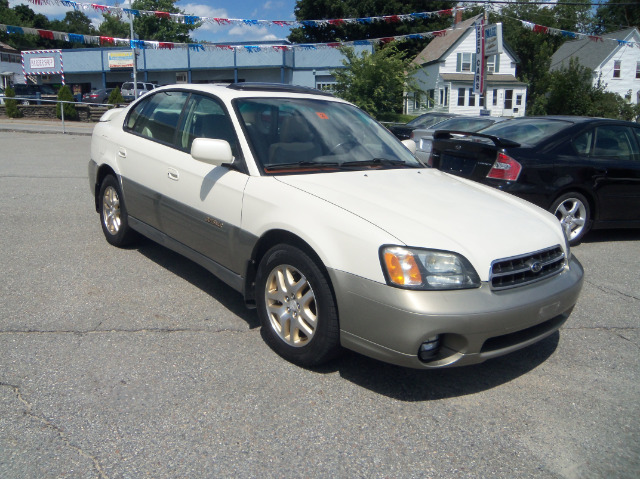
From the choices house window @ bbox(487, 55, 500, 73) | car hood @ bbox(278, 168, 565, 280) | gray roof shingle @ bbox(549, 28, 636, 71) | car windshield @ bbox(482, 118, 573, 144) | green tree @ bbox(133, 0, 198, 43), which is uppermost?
green tree @ bbox(133, 0, 198, 43)

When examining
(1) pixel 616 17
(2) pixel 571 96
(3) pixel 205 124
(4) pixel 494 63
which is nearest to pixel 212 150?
(3) pixel 205 124

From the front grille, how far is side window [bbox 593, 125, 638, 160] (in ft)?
13.1

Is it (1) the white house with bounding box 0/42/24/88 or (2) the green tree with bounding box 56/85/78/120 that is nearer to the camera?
(2) the green tree with bounding box 56/85/78/120

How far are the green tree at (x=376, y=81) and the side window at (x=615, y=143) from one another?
48.3 ft

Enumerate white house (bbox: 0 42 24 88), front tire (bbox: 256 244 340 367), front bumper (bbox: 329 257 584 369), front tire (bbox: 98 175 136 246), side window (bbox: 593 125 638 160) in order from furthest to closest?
white house (bbox: 0 42 24 88)
side window (bbox: 593 125 638 160)
front tire (bbox: 98 175 136 246)
front tire (bbox: 256 244 340 367)
front bumper (bbox: 329 257 584 369)

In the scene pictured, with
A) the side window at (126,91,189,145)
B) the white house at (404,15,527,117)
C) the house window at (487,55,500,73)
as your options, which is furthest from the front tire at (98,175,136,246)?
the house window at (487,55,500,73)

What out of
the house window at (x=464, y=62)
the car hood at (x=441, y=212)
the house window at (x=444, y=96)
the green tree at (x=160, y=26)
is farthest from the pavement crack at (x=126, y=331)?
the green tree at (x=160, y=26)

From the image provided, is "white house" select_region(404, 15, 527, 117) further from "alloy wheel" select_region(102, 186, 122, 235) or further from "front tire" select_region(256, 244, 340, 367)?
"front tire" select_region(256, 244, 340, 367)

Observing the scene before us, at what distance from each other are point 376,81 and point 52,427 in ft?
67.8

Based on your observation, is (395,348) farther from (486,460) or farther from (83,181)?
(83,181)

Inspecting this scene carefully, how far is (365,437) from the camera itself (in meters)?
2.88

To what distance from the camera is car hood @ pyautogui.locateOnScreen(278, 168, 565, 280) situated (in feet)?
10.4

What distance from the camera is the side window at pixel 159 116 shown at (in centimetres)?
492

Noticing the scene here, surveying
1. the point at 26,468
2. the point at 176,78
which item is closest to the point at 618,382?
the point at 26,468
